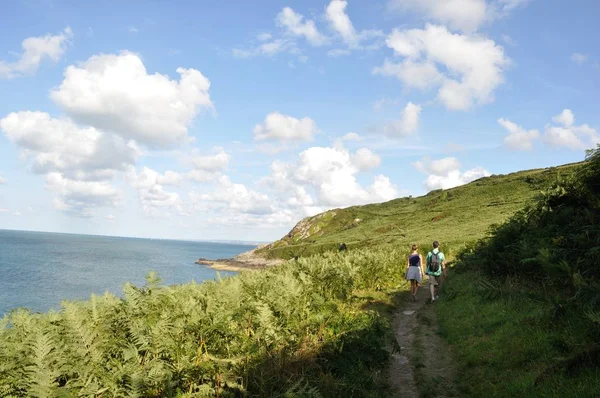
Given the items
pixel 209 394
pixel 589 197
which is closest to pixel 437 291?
pixel 589 197

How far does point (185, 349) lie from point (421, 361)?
6103 mm

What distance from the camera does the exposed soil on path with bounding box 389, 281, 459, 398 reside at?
26.4 feet

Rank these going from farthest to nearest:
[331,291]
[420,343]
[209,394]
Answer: [331,291] < [420,343] < [209,394]

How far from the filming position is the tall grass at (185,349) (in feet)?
17.2

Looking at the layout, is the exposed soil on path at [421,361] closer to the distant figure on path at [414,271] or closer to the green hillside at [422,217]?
the distant figure on path at [414,271]

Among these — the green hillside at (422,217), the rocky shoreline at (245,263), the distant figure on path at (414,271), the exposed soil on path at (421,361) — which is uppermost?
the green hillside at (422,217)

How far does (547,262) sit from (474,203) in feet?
308

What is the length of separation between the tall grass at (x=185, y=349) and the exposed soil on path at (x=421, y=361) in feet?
1.80

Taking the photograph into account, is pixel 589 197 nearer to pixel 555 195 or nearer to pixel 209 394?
pixel 555 195

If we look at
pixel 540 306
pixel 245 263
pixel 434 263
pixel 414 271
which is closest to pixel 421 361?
pixel 540 306

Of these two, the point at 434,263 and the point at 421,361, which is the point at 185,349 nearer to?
the point at 421,361

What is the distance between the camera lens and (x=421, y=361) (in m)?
9.72

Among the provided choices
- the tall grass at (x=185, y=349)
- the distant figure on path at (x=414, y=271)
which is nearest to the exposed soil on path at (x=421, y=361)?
the tall grass at (x=185, y=349)

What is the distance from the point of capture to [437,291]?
18.8 meters
